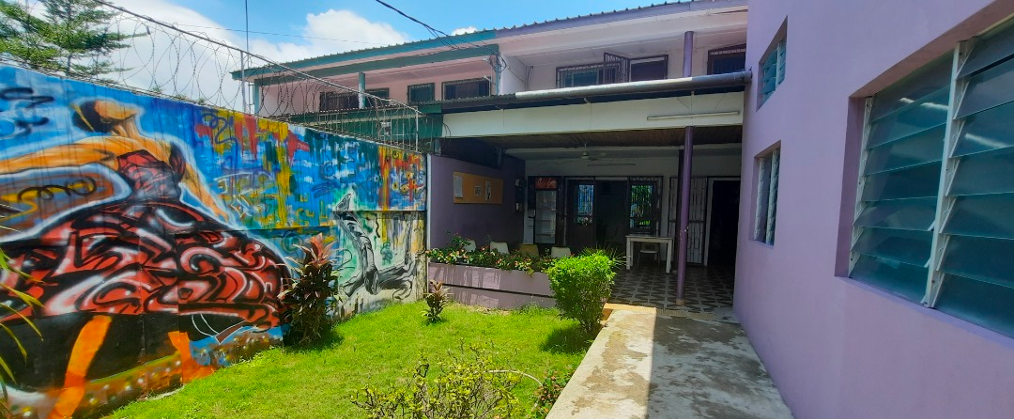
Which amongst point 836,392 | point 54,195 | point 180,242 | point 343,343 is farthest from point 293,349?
point 836,392

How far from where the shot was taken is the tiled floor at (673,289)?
553 centimetres

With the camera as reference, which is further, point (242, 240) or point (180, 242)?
point (242, 240)

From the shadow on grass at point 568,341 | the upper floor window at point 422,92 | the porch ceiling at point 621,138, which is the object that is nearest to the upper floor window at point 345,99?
the upper floor window at point 422,92

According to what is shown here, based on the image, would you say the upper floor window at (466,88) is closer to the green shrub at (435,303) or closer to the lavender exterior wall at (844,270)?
the green shrub at (435,303)

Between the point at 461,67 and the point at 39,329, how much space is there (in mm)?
7672

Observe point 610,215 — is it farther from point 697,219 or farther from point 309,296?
point 309,296

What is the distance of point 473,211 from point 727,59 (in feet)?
19.5

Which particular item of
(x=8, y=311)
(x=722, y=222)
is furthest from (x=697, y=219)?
(x=8, y=311)

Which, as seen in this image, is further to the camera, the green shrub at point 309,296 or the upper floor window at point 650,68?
the upper floor window at point 650,68

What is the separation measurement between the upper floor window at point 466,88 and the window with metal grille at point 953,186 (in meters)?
7.52

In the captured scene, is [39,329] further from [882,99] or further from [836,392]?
[882,99]

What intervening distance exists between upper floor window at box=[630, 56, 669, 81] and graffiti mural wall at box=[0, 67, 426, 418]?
20.7 feet

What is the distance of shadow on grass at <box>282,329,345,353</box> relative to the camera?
13.3 feet

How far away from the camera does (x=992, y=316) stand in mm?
1271
